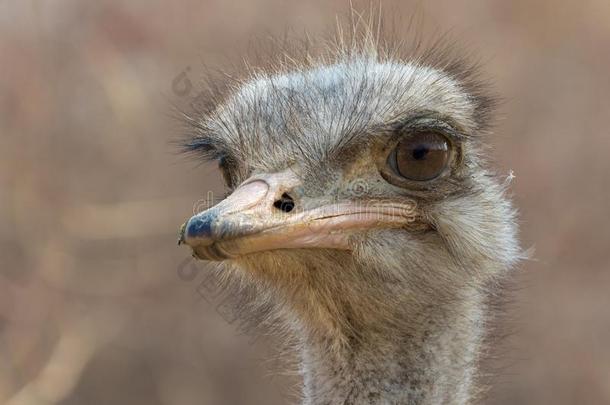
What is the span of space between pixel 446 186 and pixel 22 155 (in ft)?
13.7

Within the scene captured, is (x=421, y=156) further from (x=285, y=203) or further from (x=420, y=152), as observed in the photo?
(x=285, y=203)

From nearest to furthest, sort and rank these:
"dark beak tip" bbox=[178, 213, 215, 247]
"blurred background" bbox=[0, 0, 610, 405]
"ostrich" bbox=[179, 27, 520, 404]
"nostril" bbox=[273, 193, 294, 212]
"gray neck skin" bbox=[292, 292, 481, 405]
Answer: "dark beak tip" bbox=[178, 213, 215, 247] < "nostril" bbox=[273, 193, 294, 212] < "ostrich" bbox=[179, 27, 520, 404] < "gray neck skin" bbox=[292, 292, 481, 405] < "blurred background" bbox=[0, 0, 610, 405]

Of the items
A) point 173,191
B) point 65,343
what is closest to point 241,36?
point 173,191

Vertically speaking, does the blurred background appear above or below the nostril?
above

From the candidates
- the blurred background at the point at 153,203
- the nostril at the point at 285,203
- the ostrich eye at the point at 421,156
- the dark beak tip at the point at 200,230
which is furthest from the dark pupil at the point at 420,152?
Answer: the blurred background at the point at 153,203

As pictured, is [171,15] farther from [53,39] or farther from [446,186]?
[446,186]

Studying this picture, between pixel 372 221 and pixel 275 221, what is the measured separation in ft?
0.94

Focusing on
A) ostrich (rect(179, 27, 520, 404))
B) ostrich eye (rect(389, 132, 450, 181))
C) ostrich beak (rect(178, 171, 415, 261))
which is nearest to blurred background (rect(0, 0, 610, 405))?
ostrich (rect(179, 27, 520, 404))

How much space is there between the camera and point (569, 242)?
638cm

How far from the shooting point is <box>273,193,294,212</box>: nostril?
2035 mm

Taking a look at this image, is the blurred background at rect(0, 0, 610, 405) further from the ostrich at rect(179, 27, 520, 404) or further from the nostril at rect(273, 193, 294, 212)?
the nostril at rect(273, 193, 294, 212)

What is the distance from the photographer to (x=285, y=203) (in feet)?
6.77

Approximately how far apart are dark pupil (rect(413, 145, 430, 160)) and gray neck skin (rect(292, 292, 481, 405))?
0.34 meters

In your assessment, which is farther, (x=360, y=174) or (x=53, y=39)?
(x=53, y=39)
